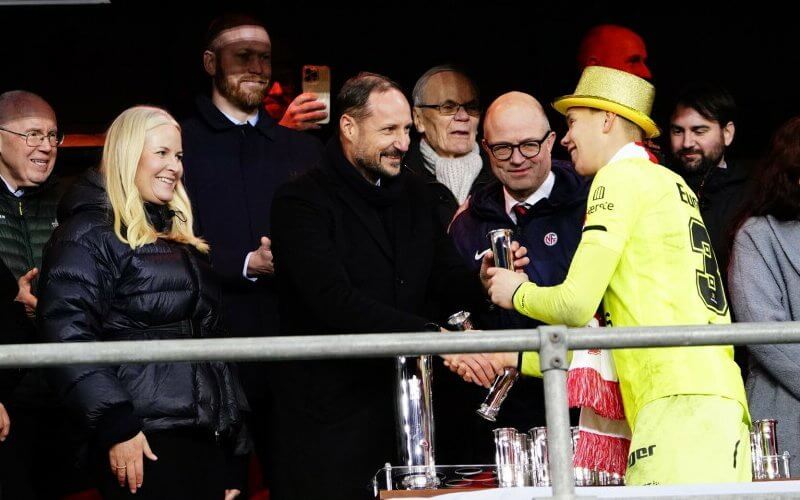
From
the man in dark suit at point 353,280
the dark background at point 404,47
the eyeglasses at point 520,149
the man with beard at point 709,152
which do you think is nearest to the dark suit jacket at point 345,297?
the man in dark suit at point 353,280

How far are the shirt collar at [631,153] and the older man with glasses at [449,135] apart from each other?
70.8 inches

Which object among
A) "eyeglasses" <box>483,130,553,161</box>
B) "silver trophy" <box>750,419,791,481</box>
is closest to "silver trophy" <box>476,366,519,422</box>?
"silver trophy" <box>750,419,791,481</box>

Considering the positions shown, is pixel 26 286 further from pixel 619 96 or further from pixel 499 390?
pixel 619 96

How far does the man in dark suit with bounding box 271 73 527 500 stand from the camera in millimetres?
4465

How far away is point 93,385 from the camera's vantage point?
4.04m

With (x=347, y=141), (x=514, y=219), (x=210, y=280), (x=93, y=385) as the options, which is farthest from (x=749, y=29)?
(x=93, y=385)

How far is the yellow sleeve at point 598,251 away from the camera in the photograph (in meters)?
3.58

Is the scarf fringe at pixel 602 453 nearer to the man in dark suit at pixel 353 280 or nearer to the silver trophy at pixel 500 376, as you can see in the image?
the silver trophy at pixel 500 376

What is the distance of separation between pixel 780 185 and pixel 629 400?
1435 mm

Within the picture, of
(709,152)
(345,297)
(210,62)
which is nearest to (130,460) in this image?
(345,297)

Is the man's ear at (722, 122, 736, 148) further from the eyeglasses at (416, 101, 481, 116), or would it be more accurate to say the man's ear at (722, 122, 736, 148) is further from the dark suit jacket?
the dark suit jacket

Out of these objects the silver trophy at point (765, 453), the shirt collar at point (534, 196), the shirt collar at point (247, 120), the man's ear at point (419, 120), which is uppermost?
the man's ear at point (419, 120)

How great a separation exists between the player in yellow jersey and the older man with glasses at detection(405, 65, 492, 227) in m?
1.87

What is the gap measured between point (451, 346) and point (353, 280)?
2.10 m
